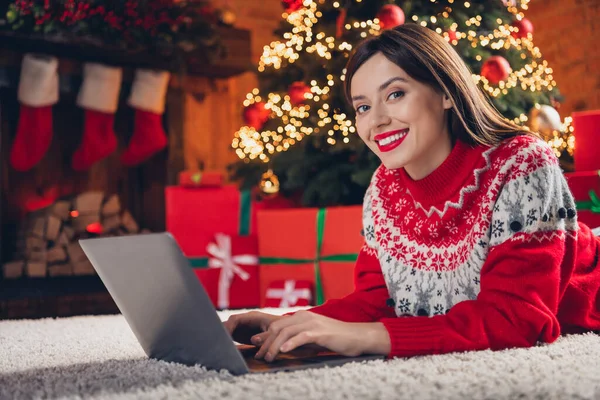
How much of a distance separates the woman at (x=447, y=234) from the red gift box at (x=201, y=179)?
4.71 feet

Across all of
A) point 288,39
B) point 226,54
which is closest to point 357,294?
point 288,39

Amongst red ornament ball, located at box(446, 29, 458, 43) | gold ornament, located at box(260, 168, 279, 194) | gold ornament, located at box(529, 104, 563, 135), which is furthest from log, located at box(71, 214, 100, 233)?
gold ornament, located at box(529, 104, 563, 135)

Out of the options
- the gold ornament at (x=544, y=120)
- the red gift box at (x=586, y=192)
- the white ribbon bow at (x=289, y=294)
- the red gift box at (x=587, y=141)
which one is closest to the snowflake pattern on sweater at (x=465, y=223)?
the red gift box at (x=586, y=192)

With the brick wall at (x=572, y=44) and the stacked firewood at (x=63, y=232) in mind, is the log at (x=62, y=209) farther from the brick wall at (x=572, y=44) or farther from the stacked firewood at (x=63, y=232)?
the brick wall at (x=572, y=44)

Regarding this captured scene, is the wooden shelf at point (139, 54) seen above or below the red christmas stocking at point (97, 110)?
above

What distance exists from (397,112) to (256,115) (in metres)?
1.78

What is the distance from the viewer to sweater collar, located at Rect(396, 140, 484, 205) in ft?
3.28

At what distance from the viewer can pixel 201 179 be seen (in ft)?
8.34

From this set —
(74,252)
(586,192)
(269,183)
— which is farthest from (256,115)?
(586,192)

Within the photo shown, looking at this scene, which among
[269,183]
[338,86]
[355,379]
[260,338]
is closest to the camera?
[355,379]

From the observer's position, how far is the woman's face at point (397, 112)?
3.26 feet

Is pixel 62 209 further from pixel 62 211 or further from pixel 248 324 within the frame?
pixel 248 324

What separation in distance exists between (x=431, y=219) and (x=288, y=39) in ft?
6.10

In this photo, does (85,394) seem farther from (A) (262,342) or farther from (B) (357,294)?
(B) (357,294)
